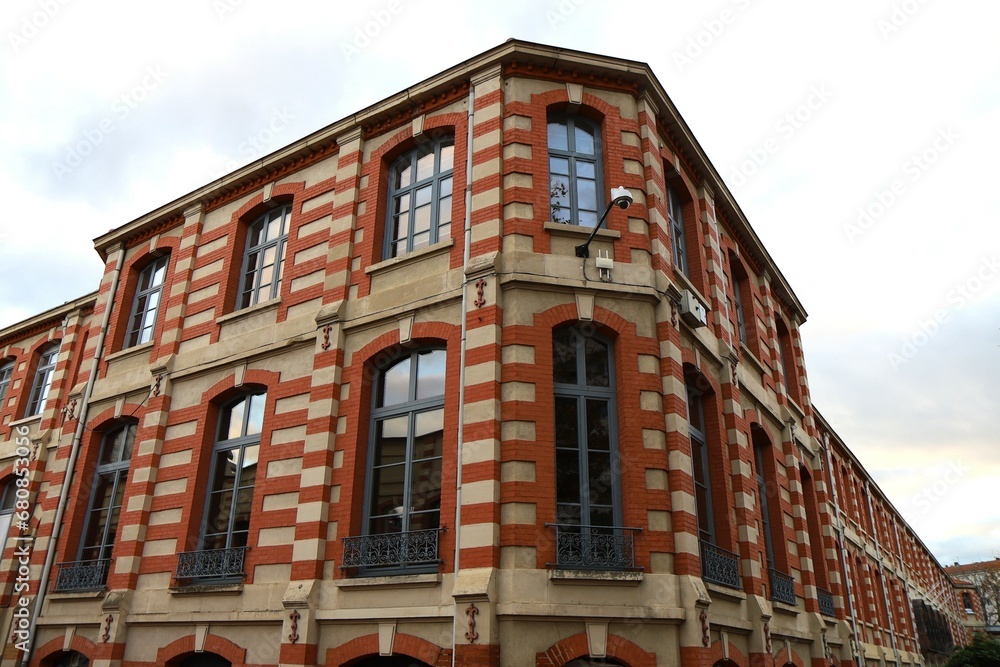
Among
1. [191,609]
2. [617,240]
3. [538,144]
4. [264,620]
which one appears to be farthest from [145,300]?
[617,240]

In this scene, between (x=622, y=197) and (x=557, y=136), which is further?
(x=557, y=136)

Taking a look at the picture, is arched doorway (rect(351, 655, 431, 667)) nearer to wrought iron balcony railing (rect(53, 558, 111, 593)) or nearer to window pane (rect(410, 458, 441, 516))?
window pane (rect(410, 458, 441, 516))

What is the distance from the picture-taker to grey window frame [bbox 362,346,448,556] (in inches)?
402

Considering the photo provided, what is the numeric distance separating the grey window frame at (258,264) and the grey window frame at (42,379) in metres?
8.73

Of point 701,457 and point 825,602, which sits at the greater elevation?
point 701,457

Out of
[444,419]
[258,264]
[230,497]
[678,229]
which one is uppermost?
[678,229]

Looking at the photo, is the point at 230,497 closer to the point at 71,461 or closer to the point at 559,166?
the point at 71,461

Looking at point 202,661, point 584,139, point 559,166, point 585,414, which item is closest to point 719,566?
point 585,414

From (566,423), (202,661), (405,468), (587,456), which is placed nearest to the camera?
(587,456)

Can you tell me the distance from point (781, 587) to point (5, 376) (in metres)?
21.6

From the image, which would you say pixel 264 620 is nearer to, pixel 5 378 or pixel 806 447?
pixel 806 447

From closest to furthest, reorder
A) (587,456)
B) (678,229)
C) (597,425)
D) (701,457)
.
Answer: (587,456), (597,425), (701,457), (678,229)

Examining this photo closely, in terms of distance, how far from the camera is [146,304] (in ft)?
53.4

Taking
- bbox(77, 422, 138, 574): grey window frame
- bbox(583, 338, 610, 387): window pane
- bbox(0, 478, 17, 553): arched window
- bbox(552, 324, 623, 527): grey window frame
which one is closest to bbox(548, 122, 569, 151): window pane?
bbox(552, 324, 623, 527): grey window frame
